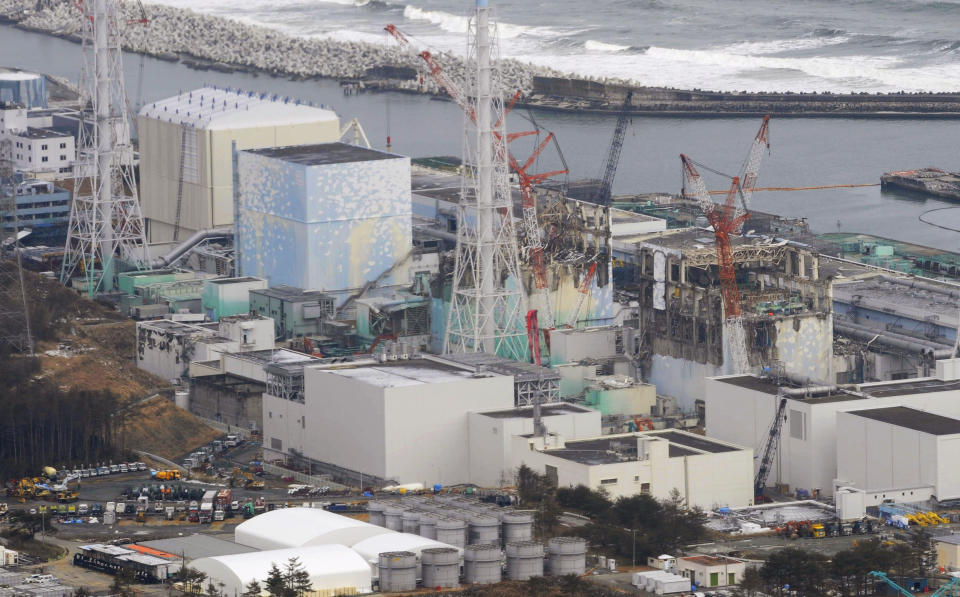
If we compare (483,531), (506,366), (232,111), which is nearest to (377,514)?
(483,531)

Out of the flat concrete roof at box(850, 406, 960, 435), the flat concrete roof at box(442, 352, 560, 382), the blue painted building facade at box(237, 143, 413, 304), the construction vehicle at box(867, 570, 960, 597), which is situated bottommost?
the construction vehicle at box(867, 570, 960, 597)

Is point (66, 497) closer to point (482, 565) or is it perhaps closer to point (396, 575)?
point (396, 575)

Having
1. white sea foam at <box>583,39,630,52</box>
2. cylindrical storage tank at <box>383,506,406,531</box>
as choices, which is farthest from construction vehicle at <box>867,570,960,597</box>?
white sea foam at <box>583,39,630,52</box>

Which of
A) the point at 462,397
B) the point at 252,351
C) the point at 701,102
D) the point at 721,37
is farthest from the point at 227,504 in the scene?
the point at 721,37

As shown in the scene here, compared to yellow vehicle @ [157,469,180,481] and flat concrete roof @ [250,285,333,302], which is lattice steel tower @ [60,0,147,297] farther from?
yellow vehicle @ [157,469,180,481]

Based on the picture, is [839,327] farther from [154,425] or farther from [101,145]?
[101,145]

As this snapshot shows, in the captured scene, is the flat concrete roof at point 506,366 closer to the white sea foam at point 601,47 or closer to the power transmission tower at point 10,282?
the power transmission tower at point 10,282

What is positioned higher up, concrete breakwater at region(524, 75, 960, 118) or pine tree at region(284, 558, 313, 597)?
concrete breakwater at region(524, 75, 960, 118)

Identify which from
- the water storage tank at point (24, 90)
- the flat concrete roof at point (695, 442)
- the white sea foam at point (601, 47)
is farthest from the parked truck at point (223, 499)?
the white sea foam at point (601, 47)
